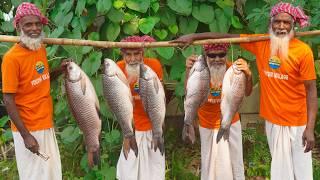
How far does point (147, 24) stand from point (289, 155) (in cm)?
190

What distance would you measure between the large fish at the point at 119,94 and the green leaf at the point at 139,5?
1.29 meters

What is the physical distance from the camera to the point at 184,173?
6.60 meters

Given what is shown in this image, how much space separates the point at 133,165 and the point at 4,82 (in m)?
1.31

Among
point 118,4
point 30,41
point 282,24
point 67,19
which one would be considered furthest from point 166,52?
point 30,41

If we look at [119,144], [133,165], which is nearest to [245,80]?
[133,165]

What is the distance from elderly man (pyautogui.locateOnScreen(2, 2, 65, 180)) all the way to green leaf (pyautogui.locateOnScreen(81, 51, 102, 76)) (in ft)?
2.57

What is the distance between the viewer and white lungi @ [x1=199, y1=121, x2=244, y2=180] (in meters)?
5.18

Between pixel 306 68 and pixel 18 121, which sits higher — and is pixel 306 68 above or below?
above

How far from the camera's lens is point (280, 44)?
4.64 meters

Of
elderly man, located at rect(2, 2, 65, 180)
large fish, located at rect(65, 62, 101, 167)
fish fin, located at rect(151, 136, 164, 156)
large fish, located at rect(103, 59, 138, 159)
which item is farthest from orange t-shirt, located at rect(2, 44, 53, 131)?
fish fin, located at rect(151, 136, 164, 156)

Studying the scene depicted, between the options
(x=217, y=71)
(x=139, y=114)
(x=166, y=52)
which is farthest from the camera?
(x=166, y=52)

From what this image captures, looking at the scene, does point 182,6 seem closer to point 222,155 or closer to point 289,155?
point 222,155

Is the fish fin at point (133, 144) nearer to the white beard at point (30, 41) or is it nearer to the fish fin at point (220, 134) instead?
the fish fin at point (220, 134)

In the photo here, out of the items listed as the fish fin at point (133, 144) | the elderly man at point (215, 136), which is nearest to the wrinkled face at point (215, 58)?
the elderly man at point (215, 136)
